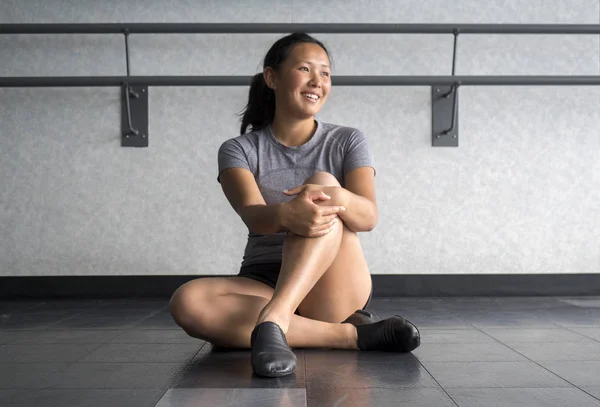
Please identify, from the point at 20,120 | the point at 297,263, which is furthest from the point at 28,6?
the point at 297,263

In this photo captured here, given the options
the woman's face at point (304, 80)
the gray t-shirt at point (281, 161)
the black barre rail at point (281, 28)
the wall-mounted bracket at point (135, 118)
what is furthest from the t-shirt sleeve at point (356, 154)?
the wall-mounted bracket at point (135, 118)

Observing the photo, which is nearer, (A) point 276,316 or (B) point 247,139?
(A) point 276,316

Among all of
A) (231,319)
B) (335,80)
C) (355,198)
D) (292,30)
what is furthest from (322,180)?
(292,30)

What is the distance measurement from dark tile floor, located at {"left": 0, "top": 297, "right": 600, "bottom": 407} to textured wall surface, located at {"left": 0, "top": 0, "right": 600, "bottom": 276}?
558 millimetres

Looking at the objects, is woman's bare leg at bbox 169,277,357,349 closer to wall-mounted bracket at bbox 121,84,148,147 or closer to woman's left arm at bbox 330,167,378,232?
woman's left arm at bbox 330,167,378,232

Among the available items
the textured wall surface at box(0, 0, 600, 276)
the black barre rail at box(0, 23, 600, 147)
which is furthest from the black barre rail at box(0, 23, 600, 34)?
the textured wall surface at box(0, 0, 600, 276)

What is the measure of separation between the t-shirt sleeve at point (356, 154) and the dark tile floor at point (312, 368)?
0.40 m

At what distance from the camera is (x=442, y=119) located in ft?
7.79

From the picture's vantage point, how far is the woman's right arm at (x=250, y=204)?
4.00 feet

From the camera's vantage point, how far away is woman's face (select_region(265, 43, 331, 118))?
140cm

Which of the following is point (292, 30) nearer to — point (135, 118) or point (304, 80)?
point (135, 118)

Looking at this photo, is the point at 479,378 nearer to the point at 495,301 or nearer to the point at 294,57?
the point at 294,57

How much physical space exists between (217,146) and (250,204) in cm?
112

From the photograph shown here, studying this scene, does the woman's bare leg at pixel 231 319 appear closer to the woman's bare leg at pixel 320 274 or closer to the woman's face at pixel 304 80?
the woman's bare leg at pixel 320 274
